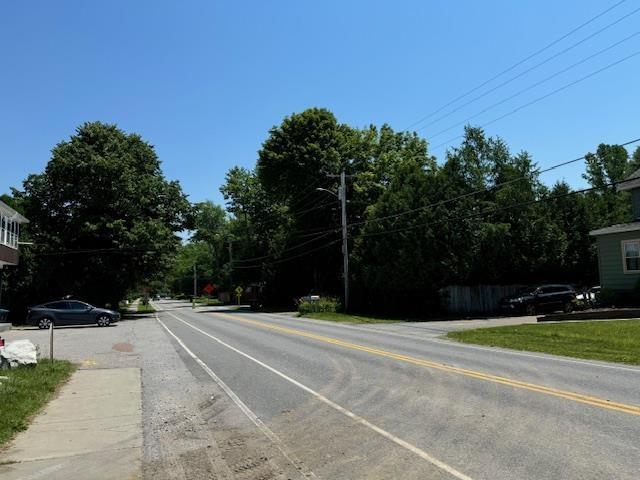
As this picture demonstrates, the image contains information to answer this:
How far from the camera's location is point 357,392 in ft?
32.8

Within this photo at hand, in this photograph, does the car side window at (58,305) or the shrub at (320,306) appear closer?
the car side window at (58,305)

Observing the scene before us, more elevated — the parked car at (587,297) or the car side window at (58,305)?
the car side window at (58,305)

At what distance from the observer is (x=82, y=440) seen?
728cm

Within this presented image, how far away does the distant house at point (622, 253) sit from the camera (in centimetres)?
2736

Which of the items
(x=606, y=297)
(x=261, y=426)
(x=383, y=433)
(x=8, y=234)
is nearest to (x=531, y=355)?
(x=383, y=433)

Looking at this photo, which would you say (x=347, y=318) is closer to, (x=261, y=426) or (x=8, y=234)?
(x=8, y=234)

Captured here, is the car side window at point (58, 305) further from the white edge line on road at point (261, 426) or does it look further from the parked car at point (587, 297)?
the parked car at point (587, 297)

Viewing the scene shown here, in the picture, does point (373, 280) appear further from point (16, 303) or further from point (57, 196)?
point (16, 303)

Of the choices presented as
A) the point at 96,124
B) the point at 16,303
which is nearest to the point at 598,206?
the point at 96,124

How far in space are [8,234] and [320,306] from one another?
69.1ft

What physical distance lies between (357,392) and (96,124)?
43182 millimetres

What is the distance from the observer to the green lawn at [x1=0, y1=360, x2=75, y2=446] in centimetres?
796

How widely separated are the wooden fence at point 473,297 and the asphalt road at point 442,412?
20.2 m

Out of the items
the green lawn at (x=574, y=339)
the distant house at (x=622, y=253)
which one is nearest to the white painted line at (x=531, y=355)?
the green lawn at (x=574, y=339)
